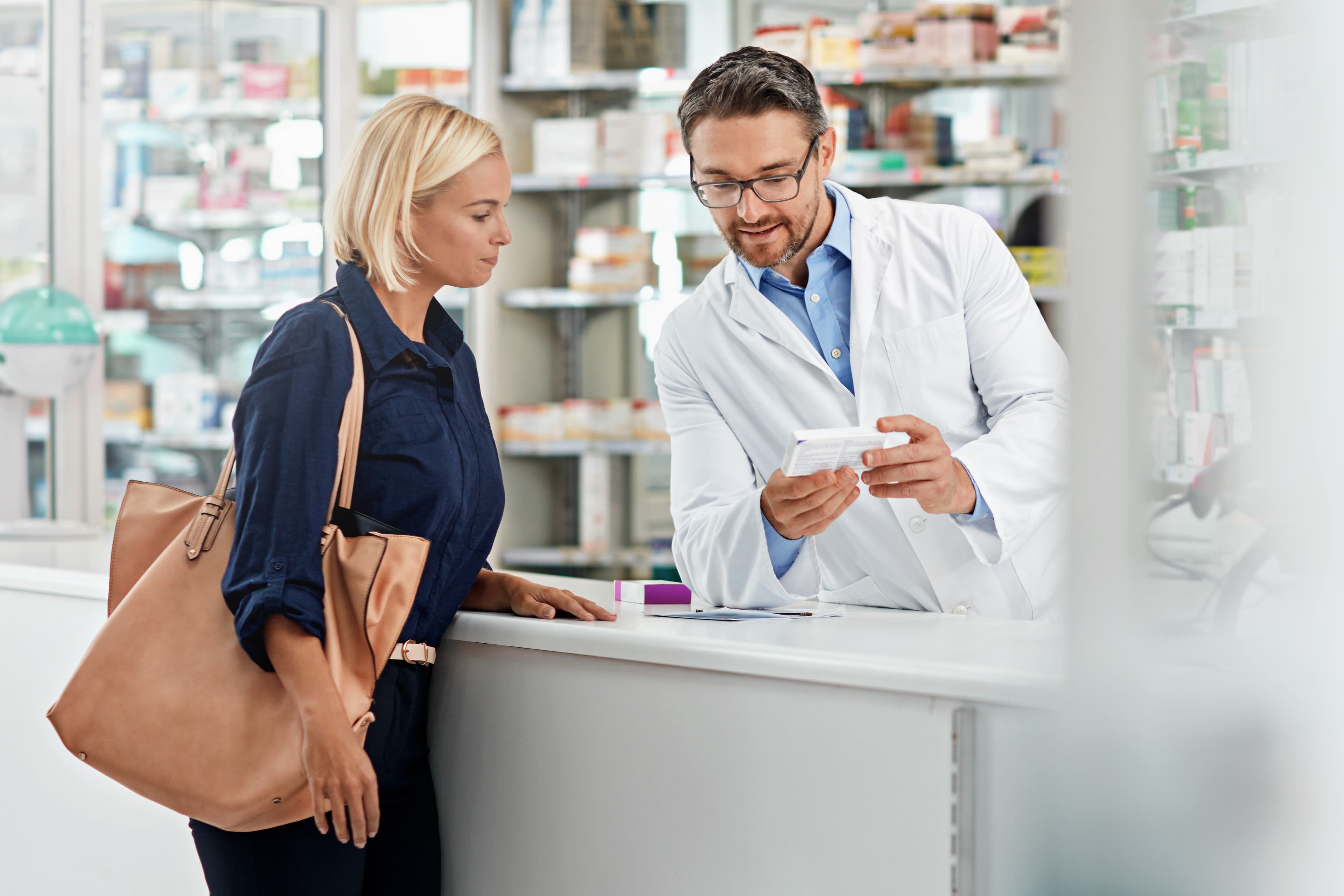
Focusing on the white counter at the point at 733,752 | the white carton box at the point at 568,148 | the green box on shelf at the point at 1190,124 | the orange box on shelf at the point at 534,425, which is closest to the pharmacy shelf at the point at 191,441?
the orange box on shelf at the point at 534,425

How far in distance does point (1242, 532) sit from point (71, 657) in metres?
1.82

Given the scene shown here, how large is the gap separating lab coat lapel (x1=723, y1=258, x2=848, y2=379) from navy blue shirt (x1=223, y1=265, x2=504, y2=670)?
538 mm

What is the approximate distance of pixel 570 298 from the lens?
4809mm

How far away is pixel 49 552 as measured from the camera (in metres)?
2.45

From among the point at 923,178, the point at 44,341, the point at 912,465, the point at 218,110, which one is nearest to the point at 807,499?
the point at 912,465

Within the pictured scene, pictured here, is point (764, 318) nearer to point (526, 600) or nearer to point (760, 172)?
point (760, 172)

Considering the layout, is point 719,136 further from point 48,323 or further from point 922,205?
point 48,323

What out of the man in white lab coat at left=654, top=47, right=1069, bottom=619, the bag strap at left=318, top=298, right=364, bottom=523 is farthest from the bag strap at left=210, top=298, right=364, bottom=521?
the man in white lab coat at left=654, top=47, right=1069, bottom=619

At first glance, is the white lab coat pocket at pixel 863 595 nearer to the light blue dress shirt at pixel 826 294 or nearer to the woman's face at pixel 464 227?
the light blue dress shirt at pixel 826 294

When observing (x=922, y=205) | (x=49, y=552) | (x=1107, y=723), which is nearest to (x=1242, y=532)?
(x=1107, y=723)

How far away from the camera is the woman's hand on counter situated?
159 cm

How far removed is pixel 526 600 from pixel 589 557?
3.31 meters

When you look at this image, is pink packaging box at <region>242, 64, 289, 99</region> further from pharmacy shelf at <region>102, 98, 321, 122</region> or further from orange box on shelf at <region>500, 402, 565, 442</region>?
orange box on shelf at <region>500, 402, 565, 442</region>

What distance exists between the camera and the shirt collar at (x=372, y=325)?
1413mm
